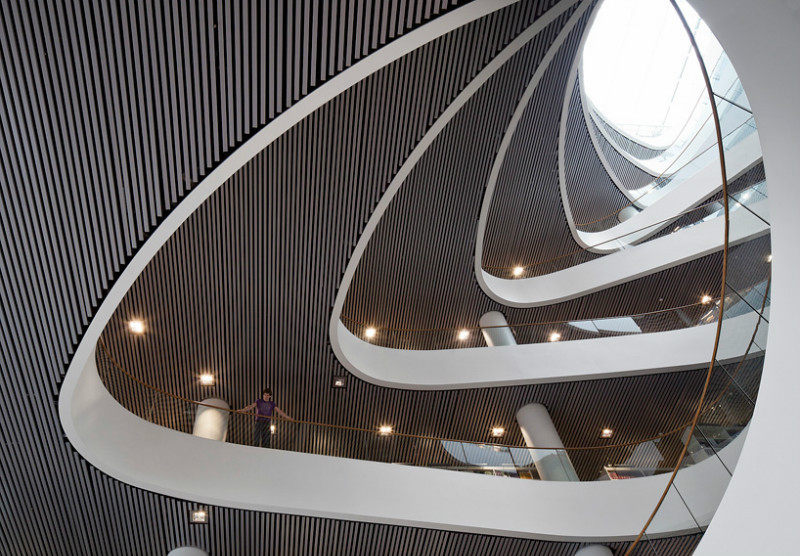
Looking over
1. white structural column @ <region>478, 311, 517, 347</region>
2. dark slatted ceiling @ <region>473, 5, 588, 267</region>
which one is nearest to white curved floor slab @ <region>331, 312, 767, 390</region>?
white structural column @ <region>478, 311, 517, 347</region>

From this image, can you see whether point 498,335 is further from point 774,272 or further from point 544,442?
point 774,272

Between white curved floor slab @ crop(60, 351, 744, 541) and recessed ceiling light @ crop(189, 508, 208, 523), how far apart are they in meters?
0.18

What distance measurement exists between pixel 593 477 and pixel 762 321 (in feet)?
15.9

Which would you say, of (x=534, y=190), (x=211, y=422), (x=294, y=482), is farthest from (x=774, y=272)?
(x=534, y=190)

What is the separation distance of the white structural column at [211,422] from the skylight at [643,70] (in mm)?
12641

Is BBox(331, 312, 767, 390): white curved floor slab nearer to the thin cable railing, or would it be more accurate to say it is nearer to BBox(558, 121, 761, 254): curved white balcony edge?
BBox(558, 121, 761, 254): curved white balcony edge

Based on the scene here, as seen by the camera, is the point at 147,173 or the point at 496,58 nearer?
the point at 147,173

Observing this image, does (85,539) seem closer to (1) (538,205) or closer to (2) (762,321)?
(2) (762,321)

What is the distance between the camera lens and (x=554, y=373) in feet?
28.6

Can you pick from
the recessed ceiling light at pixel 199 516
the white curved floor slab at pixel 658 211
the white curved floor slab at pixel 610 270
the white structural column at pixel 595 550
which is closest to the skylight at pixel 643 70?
the white curved floor slab at pixel 658 211

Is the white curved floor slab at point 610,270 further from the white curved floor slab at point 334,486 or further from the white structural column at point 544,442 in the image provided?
the white curved floor slab at point 334,486

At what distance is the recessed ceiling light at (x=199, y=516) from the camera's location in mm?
5664

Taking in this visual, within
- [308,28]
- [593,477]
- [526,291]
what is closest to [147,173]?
[308,28]

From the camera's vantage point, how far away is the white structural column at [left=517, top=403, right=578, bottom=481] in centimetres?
702
